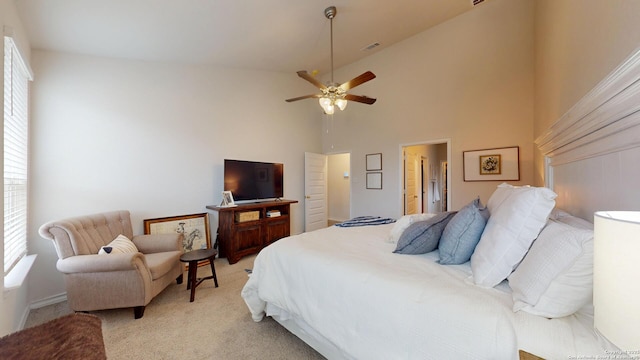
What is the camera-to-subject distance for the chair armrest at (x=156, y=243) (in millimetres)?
2824

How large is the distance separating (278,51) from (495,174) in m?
3.83

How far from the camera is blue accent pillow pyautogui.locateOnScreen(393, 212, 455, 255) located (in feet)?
5.53

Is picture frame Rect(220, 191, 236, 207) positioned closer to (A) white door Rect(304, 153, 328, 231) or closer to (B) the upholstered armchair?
(B) the upholstered armchair

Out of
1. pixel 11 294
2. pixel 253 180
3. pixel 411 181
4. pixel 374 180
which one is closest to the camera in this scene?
pixel 11 294

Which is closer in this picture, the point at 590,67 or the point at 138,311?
the point at 590,67

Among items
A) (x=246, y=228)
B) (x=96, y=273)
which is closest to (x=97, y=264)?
(x=96, y=273)

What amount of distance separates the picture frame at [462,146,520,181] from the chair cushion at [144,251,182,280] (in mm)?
4219

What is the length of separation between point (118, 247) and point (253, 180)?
6.94 feet

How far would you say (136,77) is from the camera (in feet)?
10.4

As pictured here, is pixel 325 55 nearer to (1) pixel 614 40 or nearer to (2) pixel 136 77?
(2) pixel 136 77

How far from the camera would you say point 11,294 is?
186 cm

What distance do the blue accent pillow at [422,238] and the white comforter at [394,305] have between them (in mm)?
64

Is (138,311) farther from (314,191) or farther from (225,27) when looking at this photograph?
(314,191)

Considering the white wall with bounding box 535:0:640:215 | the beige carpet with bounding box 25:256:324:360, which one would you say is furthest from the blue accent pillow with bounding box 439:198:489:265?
the beige carpet with bounding box 25:256:324:360
